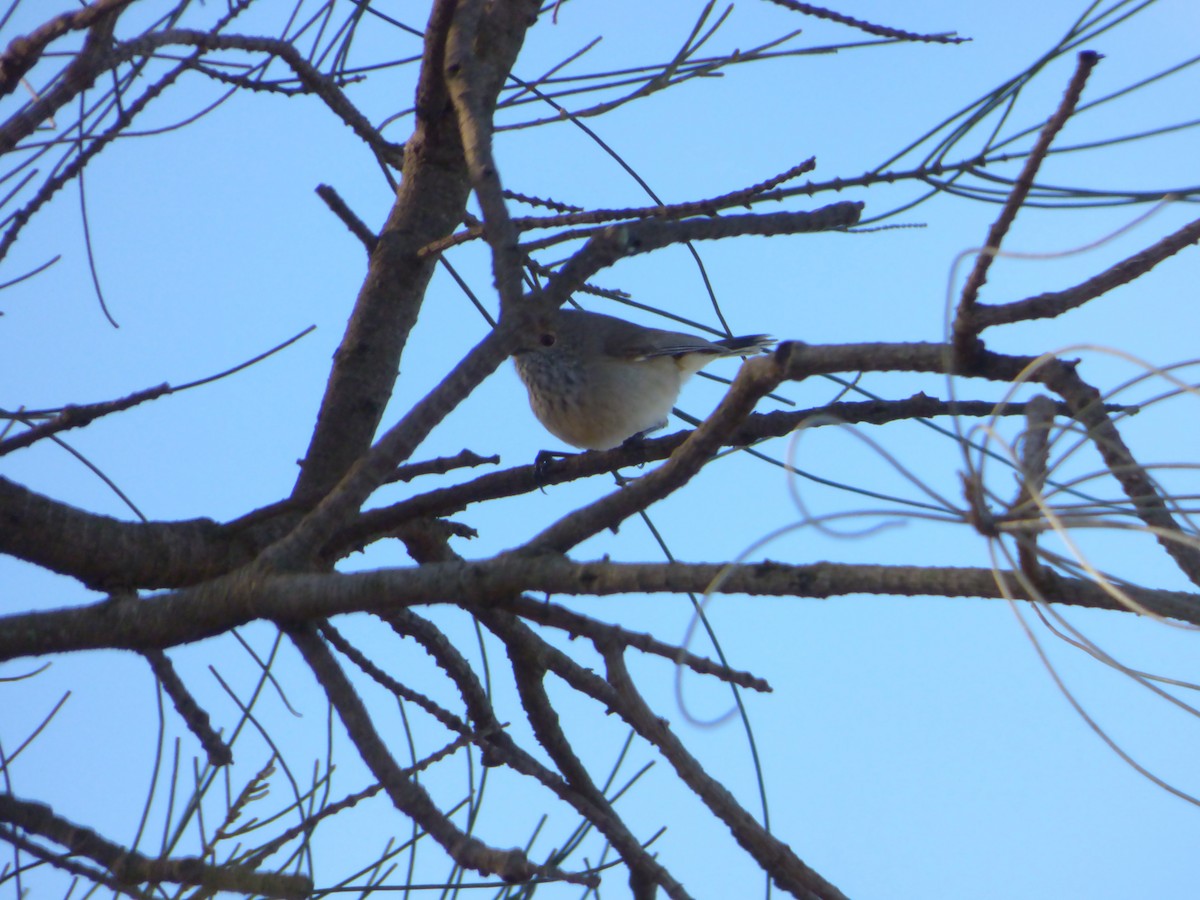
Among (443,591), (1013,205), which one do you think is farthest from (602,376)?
(1013,205)

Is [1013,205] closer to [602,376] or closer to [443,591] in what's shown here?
[443,591]

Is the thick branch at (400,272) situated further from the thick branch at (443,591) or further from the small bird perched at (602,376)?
the small bird perched at (602,376)

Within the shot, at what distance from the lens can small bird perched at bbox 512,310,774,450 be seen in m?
4.54

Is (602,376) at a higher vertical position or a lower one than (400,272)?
higher

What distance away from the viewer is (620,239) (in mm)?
1408

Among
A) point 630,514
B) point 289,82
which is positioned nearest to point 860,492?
point 630,514

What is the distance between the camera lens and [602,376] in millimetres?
4570

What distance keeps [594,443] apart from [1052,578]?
363 centimetres

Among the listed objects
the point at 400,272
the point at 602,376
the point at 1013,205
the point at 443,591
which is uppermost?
the point at 602,376

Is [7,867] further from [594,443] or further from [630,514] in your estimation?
[594,443]

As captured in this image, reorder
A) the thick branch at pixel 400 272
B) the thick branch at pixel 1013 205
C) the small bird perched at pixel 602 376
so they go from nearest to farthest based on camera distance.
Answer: the thick branch at pixel 1013 205
the thick branch at pixel 400 272
the small bird perched at pixel 602 376

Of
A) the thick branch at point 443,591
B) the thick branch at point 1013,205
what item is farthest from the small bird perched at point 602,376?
the thick branch at point 1013,205

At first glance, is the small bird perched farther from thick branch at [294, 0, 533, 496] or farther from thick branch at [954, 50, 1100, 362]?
thick branch at [954, 50, 1100, 362]

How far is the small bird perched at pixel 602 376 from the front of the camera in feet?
14.9
